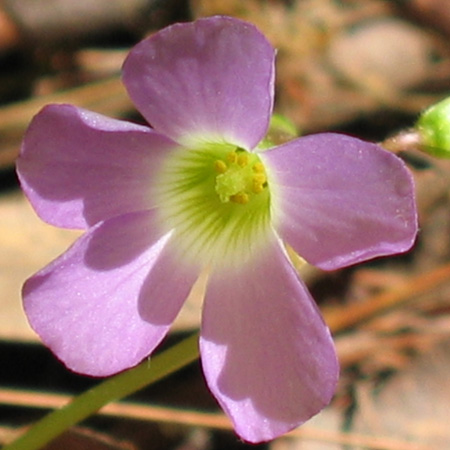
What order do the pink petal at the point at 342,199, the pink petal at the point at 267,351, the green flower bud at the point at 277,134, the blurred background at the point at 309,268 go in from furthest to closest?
the blurred background at the point at 309,268
the green flower bud at the point at 277,134
the pink petal at the point at 267,351
the pink petal at the point at 342,199

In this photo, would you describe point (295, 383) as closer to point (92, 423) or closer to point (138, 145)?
point (138, 145)

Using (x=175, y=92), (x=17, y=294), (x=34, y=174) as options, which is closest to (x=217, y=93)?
(x=175, y=92)

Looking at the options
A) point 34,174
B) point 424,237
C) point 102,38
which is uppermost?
point 34,174

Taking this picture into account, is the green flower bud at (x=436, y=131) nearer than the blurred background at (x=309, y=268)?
Yes

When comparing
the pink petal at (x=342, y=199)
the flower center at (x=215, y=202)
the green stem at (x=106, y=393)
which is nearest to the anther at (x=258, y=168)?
the flower center at (x=215, y=202)

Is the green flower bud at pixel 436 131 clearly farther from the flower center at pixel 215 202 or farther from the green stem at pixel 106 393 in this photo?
the green stem at pixel 106 393

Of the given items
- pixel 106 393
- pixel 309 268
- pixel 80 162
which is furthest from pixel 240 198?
pixel 309 268

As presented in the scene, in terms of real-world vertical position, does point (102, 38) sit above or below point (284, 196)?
below

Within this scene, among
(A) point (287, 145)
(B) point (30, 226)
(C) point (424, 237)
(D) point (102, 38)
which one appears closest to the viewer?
(A) point (287, 145)
